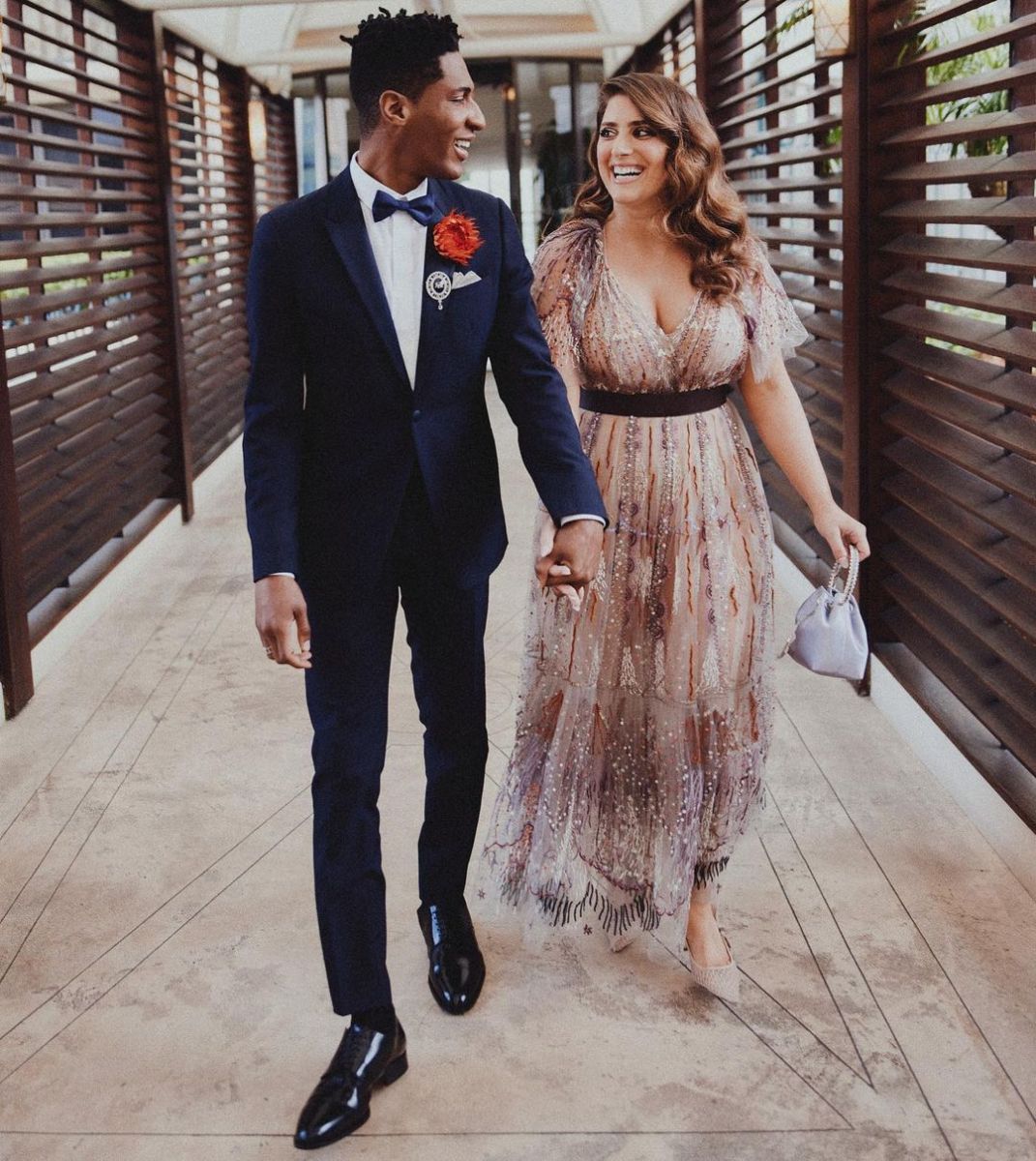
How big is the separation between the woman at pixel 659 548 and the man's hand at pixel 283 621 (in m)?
0.73

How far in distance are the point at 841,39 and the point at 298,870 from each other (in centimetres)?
270

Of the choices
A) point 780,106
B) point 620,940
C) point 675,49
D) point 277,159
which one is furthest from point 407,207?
point 277,159

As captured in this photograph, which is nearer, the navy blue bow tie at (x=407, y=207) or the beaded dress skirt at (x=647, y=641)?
the navy blue bow tie at (x=407, y=207)

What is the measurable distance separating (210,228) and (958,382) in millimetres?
6951

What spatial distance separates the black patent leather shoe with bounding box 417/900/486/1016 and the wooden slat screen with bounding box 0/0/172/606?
8.29ft

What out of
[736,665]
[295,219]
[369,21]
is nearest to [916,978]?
[736,665]

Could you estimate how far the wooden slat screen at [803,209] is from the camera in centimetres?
471

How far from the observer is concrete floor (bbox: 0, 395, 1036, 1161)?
A: 2184 millimetres

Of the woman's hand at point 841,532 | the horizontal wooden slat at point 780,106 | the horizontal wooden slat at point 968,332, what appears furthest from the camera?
the horizontal wooden slat at point 780,106

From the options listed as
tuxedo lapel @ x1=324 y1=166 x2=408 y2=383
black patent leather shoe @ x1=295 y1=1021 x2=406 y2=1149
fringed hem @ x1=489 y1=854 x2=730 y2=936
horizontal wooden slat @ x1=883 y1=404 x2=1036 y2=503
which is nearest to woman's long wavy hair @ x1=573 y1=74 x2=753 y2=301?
tuxedo lapel @ x1=324 y1=166 x2=408 y2=383

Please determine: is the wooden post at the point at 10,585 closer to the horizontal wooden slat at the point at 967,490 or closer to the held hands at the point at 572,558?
the held hands at the point at 572,558

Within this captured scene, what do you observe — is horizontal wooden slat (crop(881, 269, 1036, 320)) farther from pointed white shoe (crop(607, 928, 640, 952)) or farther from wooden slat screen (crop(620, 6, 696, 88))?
wooden slat screen (crop(620, 6, 696, 88))

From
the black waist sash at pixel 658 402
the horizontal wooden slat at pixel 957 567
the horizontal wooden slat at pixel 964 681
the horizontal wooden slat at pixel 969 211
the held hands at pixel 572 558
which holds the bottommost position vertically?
the horizontal wooden slat at pixel 964 681

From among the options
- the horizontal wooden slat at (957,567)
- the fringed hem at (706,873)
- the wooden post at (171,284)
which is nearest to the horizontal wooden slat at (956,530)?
the horizontal wooden slat at (957,567)
